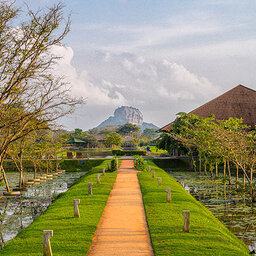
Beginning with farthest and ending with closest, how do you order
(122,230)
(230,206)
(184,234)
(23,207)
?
(23,207), (230,206), (122,230), (184,234)

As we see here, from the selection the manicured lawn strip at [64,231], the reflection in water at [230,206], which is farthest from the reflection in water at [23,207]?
the reflection in water at [230,206]

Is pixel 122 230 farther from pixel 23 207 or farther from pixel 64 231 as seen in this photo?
pixel 23 207

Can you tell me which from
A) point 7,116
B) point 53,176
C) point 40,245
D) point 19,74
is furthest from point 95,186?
point 53,176

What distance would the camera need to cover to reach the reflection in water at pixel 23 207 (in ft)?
38.5

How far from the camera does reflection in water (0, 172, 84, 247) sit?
1173cm

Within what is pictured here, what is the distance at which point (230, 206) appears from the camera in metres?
14.8

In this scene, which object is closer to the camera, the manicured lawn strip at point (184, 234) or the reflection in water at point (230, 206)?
the manicured lawn strip at point (184, 234)

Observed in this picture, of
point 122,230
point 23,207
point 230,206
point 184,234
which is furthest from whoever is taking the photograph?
point 23,207

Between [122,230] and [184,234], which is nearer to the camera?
[184,234]

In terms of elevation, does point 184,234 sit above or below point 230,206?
above

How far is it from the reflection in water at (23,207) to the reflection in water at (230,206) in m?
7.42

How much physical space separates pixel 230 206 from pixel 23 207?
30.9 feet

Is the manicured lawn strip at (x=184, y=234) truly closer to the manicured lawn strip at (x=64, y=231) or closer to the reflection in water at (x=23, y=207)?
the manicured lawn strip at (x=64, y=231)

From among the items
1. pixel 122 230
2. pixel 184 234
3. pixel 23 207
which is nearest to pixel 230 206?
pixel 184 234
